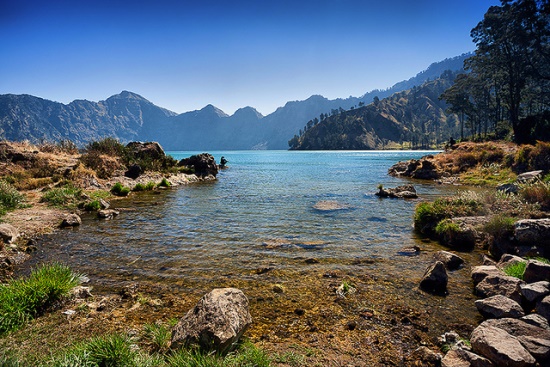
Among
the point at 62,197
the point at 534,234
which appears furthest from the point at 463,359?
the point at 62,197

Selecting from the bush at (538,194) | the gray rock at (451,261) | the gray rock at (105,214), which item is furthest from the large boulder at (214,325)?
the bush at (538,194)

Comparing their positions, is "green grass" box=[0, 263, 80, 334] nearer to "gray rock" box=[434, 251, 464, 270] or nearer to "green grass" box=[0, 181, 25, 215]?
"gray rock" box=[434, 251, 464, 270]

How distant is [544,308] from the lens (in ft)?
23.0

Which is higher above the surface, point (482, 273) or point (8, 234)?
point (8, 234)

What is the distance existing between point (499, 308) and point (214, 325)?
24.8 feet

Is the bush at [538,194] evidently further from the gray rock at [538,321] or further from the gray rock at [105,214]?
the gray rock at [105,214]

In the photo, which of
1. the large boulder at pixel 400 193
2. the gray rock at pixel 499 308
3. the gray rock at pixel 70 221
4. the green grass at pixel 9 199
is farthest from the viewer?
the large boulder at pixel 400 193

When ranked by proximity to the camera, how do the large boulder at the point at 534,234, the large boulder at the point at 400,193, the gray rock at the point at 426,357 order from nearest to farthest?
the gray rock at the point at 426,357 → the large boulder at the point at 534,234 → the large boulder at the point at 400,193

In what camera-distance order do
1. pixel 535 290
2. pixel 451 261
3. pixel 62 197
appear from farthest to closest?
1. pixel 62 197
2. pixel 451 261
3. pixel 535 290

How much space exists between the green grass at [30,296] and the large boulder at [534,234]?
1683 centimetres

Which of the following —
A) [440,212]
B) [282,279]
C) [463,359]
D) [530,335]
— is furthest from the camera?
[440,212]

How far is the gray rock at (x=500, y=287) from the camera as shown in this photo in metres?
8.31

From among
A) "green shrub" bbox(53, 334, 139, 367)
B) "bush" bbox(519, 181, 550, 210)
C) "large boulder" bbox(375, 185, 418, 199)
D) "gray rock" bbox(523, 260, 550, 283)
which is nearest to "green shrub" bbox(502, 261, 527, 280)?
"gray rock" bbox(523, 260, 550, 283)

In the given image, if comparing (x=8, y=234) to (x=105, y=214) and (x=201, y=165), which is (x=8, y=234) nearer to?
(x=105, y=214)
